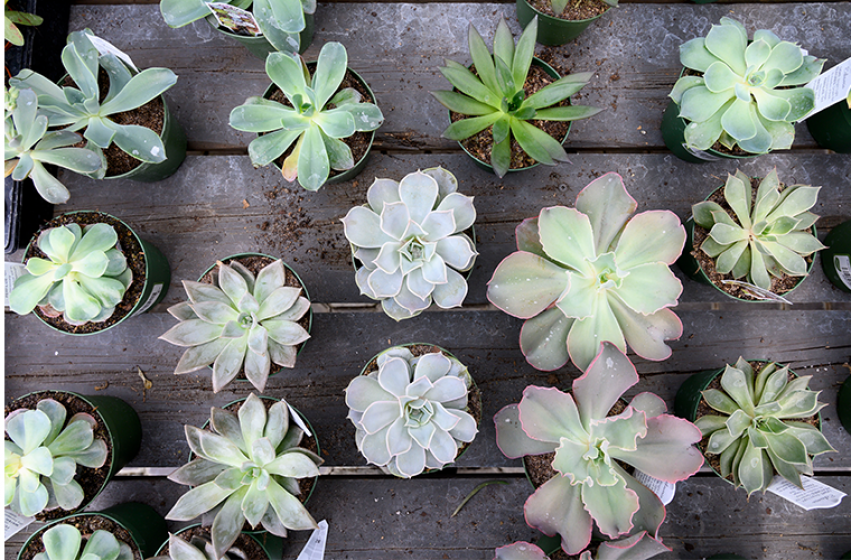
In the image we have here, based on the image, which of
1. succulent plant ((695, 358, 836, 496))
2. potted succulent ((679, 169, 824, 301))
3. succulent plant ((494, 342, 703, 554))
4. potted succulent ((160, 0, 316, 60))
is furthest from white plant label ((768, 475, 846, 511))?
potted succulent ((160, 0, 316, 60))

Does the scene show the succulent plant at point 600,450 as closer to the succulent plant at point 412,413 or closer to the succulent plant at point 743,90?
the succulent plant at point 412,413

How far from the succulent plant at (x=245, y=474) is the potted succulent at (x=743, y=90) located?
1.15 m

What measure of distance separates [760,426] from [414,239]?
89cm

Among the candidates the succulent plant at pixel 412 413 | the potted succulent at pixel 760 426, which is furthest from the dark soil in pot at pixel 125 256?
the potted succulent at pixel 760 426

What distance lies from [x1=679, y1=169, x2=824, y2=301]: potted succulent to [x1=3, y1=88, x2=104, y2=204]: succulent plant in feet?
4.64

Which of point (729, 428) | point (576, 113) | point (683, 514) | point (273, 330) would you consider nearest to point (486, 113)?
point (576, 113)

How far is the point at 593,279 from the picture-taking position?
1.10m

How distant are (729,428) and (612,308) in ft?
1.17

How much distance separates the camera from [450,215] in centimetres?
105

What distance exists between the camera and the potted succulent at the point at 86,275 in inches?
43.1

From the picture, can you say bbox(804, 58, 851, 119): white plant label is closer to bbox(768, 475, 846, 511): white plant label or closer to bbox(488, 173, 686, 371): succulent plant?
bbox(488, 173, 686, 371): succulent plant

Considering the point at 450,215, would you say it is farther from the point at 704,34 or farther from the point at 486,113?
the point at 704,34

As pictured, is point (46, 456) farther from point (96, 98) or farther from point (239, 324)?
point (96, 98)

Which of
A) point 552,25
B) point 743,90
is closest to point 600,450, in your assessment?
point 743,90
